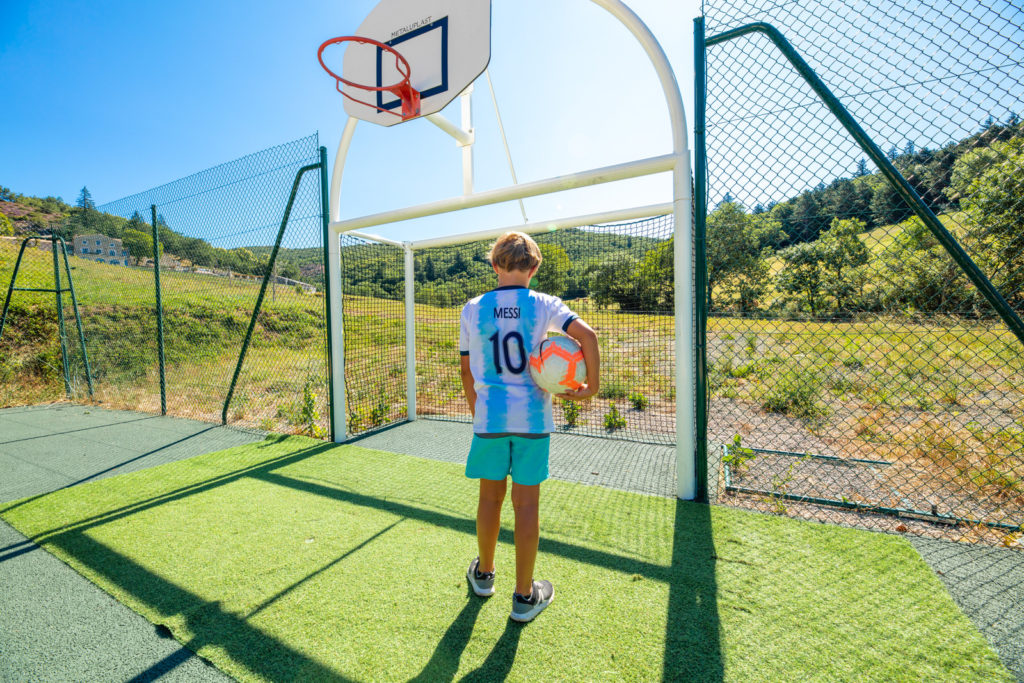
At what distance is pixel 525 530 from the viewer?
1.71 metres

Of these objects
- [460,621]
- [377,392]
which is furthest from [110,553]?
[377,392]

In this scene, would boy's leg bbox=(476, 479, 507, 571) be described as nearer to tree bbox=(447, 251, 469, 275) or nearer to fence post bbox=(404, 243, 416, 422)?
fence post bbox=(404, 243, 416, 422)

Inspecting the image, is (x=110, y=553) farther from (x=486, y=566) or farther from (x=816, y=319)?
(x=816, y=319)

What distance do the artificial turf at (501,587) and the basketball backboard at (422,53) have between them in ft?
10.00

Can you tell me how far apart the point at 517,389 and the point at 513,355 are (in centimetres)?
13

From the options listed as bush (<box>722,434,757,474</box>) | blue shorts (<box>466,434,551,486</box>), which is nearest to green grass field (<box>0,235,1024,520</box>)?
bush (<box>722,434,757,474</box>)

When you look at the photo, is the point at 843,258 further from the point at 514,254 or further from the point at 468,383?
the point at 468,383

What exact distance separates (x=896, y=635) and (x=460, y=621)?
168 centimetres

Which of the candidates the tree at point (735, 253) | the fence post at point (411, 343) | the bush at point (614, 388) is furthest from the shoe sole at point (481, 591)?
the bush at point (614, 388)

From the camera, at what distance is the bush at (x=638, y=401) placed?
212 inches

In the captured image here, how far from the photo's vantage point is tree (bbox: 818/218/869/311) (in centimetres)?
274

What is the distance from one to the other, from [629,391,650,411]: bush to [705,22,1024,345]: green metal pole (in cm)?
335

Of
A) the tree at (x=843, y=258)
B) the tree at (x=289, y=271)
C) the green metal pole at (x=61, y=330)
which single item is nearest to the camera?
the tree at (x=843, y=258)

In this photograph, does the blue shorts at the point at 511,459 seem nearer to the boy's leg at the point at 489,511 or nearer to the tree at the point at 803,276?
the boy's leg at the point at 489,511
